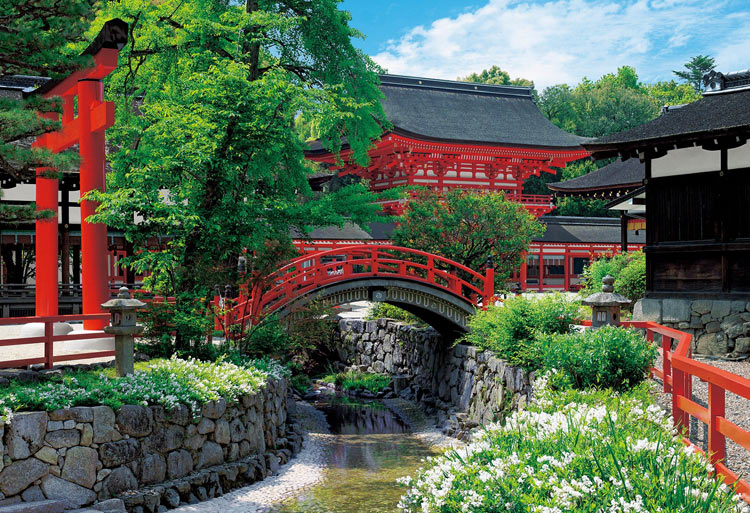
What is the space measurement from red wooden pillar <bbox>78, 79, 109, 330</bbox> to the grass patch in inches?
387

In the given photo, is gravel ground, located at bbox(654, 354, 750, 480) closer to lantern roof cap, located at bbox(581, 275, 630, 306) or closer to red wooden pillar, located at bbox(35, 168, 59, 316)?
lantern roof cap, located at bbox(581, 275, 630, 306)

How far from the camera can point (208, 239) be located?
13820 mm

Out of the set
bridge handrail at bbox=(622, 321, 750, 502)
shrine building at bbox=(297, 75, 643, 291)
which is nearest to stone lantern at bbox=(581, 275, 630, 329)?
bridge handrail at bbox=(622, 321, 750, 502)

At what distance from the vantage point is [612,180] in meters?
28.0

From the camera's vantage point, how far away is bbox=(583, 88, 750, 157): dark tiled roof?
13.5 meters

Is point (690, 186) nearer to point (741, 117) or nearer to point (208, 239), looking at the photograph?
point (741, 117)

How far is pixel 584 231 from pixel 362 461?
2121 centimetres

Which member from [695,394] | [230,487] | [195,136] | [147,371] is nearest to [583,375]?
[695,394]

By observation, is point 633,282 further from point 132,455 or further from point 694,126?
point 132,455

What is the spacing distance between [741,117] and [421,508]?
35.6ft

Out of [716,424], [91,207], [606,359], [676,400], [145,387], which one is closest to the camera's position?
[716,424]

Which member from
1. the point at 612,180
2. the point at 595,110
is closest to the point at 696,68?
the point at 595,110

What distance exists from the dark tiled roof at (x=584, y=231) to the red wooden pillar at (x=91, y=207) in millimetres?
20906

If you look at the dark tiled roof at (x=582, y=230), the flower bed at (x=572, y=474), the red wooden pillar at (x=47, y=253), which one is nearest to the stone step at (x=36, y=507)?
the flower bed at (x=572, y=474)
